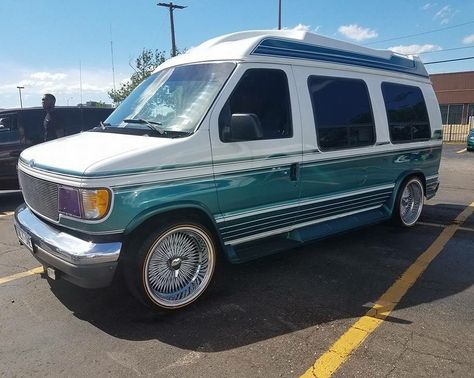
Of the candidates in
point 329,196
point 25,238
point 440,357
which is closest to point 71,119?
point 25,238

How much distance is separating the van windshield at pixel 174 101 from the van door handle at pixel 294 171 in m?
1.16

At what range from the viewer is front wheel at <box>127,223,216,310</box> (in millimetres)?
3682

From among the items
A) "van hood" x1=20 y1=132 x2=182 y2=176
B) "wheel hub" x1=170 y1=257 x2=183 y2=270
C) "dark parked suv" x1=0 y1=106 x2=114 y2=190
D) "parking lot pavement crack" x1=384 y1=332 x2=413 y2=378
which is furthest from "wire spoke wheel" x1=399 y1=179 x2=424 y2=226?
"dark parked suv" x1=0 y1=106 x2=114 y2=190

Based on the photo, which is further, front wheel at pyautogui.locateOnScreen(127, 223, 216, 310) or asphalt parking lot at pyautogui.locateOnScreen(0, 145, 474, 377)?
front wheel at pyautogui.locateOnScreen(127, 223, 216, 310)

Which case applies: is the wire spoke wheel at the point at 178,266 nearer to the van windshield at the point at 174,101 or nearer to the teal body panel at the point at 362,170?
the van windshield at the point at 174,101

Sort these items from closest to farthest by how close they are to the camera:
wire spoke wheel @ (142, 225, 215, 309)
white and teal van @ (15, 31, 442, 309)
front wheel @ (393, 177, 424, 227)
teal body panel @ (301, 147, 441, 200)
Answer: white and teal van @ (15, 31, 442, 309) → wire spoke wheel @ (142, 225, 215, 309) → teal body panel @ (301, 147, 441, 200) → front wheel @ (393, 177, 424, 227)

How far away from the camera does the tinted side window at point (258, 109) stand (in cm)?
402

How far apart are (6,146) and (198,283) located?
6.73 m

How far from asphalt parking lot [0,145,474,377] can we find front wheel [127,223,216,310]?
17 cm

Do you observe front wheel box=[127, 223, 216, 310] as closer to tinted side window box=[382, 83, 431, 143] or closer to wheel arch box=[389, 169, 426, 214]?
wheel arch box=[389, 169, 426, 214]

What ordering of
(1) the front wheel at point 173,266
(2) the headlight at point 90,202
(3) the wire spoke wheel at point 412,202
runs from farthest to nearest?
(3) the wire spoke wheel at point 412,202, (1) the front wheel at point 173,266, (2) the headlight at point 90,202

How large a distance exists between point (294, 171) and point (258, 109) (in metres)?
0.77

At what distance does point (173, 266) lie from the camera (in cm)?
399

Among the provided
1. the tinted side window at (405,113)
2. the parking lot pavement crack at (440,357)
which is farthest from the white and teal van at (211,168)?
the parking lot pavement crack at (440,357)
